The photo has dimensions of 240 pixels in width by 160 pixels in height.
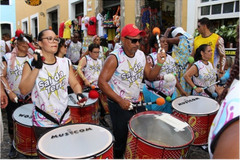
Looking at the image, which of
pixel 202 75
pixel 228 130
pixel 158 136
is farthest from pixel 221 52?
pixel 228 130

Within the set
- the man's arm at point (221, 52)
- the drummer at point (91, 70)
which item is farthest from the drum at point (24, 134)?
the man's arm at point (221, 52)

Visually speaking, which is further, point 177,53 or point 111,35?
point 111,35

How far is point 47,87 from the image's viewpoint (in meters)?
2.21

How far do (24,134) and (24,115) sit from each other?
10.9 inches

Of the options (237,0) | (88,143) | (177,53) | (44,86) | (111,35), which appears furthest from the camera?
(111,35)

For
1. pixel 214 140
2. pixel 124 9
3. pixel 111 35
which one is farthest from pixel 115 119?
pixel 111 35

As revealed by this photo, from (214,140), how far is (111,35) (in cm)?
996

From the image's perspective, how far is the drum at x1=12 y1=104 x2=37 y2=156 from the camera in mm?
2688

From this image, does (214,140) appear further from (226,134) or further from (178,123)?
(178,123)

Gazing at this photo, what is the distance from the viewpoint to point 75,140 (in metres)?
1.84

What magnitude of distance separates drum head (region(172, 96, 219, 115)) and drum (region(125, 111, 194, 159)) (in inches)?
25.7

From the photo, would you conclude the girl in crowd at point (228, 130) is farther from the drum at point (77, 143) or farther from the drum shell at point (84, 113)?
the drum shell at point (84, 113)

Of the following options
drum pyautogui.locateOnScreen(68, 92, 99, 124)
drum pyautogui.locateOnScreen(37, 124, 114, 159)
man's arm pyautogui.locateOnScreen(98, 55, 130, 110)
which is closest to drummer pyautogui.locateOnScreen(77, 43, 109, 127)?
drum pyautogui.locateOnScreen(68, 92, 99, 124)

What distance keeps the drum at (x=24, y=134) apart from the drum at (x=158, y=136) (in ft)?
4.20
